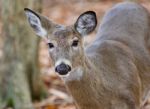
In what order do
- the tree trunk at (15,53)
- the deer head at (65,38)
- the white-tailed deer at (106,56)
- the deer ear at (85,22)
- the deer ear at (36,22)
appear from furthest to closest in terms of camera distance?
the tree trunk at (15,53), the deer ear at (36,22), the deer ear at (85,22), the white-tailed deer at (106,56), the deer head at (65,38)

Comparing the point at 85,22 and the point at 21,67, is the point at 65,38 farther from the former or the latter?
the point at 21,67

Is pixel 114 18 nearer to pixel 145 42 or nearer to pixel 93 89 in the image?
pixel 145 42

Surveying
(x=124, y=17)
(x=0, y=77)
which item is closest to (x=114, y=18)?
(x=124, y=17)

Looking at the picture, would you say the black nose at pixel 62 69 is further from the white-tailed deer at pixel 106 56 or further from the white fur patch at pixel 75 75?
the white fur patch at pixel 75 75

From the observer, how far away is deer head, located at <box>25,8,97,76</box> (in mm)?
6922

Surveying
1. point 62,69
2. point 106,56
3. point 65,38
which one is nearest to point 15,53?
point 106,56

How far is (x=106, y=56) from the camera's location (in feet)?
25.8

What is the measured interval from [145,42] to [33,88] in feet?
9.94

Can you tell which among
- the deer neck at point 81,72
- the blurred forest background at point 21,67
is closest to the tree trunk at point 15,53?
the blurred forest background at point 21,67

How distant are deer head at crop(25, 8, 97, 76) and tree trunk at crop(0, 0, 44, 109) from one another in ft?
7.58

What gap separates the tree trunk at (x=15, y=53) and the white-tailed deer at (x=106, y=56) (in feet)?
6.05

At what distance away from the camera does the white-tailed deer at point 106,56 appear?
712 cm

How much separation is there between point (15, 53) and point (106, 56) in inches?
105

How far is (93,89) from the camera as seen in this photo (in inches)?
294
